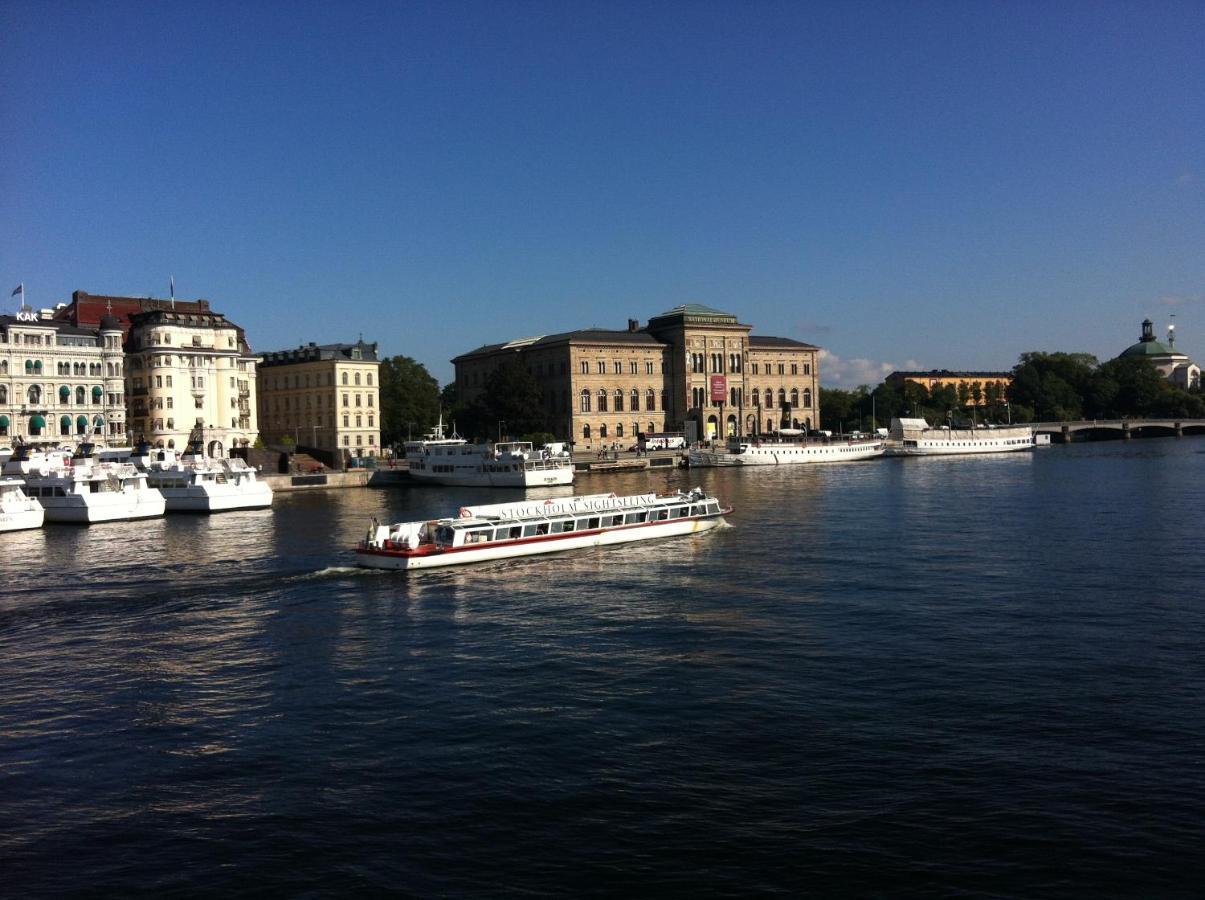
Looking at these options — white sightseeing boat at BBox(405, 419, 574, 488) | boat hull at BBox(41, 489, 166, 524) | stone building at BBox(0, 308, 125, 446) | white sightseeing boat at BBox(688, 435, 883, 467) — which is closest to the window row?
white sightseeing boat at BBox(688, 435, 883, 467)

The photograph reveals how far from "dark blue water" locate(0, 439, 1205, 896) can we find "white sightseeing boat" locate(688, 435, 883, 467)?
3342 inches

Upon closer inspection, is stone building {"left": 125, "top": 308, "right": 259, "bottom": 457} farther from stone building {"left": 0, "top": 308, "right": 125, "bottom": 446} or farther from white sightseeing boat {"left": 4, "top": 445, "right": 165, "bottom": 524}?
white sightseeing boat {"left": 4, "top": 445, "right": 165, "bottom": 524}

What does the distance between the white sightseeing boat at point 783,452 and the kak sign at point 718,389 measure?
36.4 ft

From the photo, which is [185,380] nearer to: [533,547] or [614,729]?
[533,547]

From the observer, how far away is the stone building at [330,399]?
124000mm

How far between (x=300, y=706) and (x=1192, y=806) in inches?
693

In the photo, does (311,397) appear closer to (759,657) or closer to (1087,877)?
(759,657)

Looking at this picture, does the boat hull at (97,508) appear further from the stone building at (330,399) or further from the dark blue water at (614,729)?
the stone building at (330,399)

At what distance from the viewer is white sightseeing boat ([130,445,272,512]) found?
251 ft

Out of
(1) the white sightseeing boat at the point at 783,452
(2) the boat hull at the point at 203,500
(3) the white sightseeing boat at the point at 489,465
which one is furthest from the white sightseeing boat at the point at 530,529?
(1) the white sightseeing boat at the point at 783,452

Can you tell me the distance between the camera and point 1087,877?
50.1 ft

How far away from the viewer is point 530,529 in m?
48.3

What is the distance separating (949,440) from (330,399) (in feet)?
283

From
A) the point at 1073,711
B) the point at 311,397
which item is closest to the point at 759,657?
the point at 1073,711
